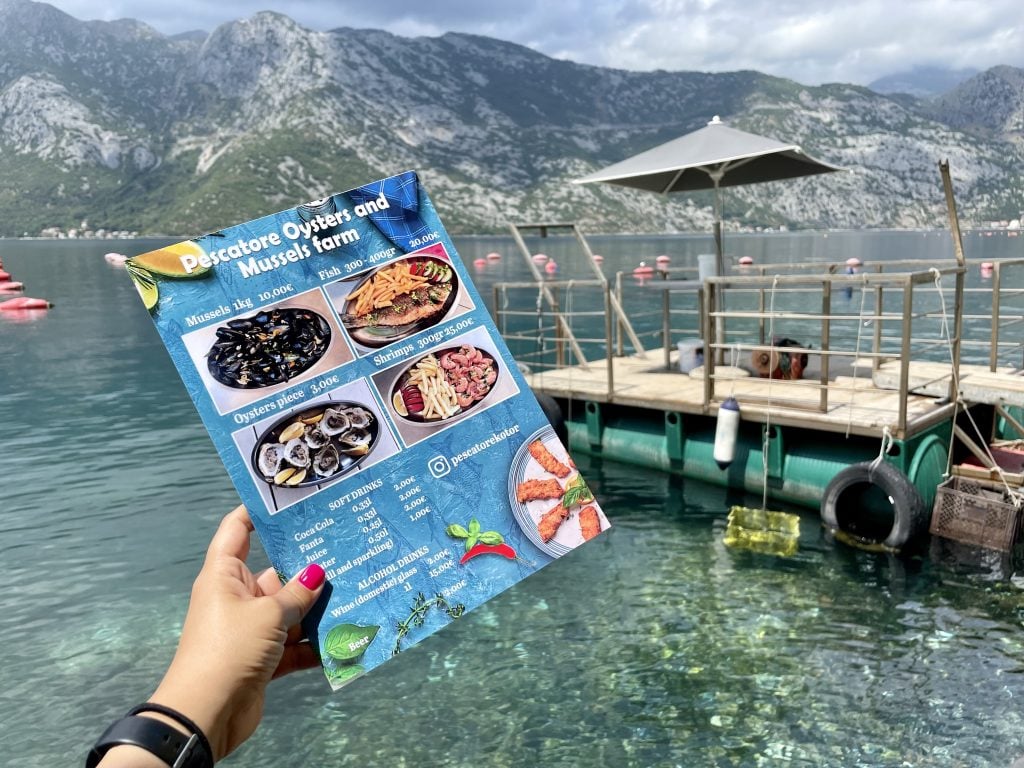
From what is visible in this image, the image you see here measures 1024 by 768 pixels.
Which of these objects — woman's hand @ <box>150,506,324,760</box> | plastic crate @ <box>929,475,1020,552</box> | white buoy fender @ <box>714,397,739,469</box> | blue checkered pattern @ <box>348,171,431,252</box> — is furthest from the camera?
white buoy fender @ <box>714,397,739,469</box>

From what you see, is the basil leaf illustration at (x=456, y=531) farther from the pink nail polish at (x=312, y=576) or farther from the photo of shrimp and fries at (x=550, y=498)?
the pink nail polish at (x=312, y=576)

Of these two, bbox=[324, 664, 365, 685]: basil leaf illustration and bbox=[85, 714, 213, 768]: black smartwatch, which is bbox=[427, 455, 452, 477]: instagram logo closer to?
bbox=[324, 664, 365, 685]: basil leaf illustration

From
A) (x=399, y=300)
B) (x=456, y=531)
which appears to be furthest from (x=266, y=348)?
(x=456, y=531)

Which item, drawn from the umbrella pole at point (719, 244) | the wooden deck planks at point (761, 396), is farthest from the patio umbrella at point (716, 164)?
the wooden deck planks at point (761, 396)

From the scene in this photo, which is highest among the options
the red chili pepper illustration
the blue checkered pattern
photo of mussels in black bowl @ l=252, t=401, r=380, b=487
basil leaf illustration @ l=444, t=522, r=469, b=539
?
the blue checkered pattern

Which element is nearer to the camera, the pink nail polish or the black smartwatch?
the black smartwatch

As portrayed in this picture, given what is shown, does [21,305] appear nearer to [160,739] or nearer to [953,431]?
[953,431]

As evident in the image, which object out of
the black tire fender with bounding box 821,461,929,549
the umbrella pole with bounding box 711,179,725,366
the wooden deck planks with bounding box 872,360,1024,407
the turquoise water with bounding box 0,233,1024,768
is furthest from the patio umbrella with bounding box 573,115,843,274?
the turquoise water with bounding box 0,233,1024,768

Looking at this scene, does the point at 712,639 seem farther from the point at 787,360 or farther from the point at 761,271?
the point at 761,271
